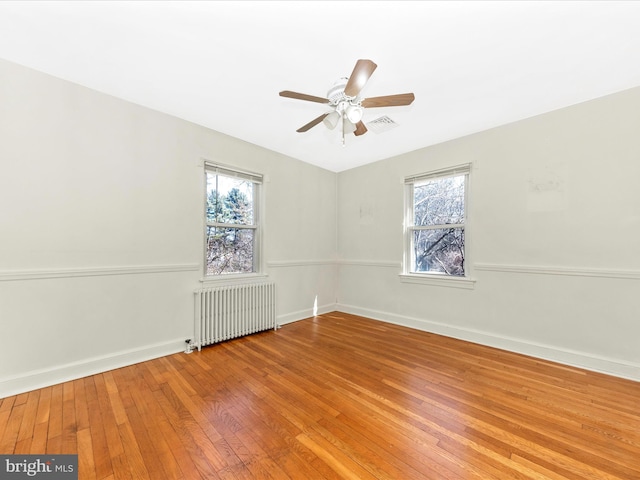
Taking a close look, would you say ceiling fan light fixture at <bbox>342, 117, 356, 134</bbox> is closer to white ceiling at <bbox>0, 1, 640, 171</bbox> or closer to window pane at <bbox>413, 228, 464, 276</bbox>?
white ceiling at <bbox>0, 1, 640, 171</bbox>

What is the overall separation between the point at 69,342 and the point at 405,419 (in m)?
2.93

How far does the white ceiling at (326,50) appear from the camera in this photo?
1.64m

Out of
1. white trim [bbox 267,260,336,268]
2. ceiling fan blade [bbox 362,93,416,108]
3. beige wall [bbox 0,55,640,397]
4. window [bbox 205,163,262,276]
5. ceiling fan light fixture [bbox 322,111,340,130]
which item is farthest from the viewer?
white trim [bbox 267,260,336,268]

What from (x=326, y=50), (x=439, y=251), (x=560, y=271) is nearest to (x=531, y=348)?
(x=560, y=271)

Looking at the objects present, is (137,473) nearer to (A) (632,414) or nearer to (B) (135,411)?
(B) (135,411)

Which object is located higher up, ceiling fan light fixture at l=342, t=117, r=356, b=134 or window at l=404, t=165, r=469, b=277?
ceiling fan light fixture at l=342, t=117, r=356, b=134

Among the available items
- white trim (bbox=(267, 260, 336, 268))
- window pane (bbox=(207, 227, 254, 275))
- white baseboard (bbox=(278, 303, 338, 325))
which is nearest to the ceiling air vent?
window pane (bbox=(207, 227, 254, 275))

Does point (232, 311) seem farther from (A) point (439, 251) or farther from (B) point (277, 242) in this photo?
(A) point (439, 251)

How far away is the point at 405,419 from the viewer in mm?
1826

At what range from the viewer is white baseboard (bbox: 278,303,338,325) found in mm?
4043

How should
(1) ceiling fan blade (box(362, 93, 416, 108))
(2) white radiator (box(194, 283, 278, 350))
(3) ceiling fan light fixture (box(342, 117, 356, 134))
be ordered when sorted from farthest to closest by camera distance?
(2) white radiator (box(194, 283, 278, 350)) < (3) ceiling fan light fixture (box(342, 117, 356, 134)) < (1) ceiling fan blade (box(362, 93, 416, 108))

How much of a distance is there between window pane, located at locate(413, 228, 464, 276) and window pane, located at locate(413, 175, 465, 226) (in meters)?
0.16

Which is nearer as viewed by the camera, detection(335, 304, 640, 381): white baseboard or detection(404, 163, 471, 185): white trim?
detection(335, 304, 640, 381): white baseboard

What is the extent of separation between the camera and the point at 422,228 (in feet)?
12.8
